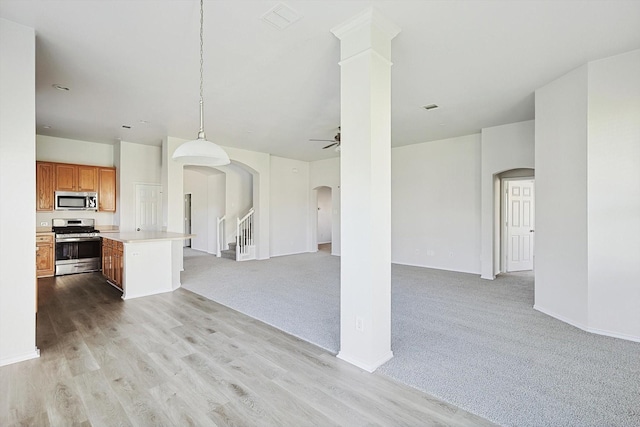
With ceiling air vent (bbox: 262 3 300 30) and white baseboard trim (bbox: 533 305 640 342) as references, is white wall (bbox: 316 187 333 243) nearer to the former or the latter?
white baseboard trim (bbox: 533 305 640 342)

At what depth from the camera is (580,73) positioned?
365 cm

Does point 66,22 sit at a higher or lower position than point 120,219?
higher

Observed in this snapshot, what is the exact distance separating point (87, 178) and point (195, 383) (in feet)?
21.2

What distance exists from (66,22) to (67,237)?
504 centimetres

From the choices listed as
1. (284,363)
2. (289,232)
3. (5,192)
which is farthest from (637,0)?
(289,232)

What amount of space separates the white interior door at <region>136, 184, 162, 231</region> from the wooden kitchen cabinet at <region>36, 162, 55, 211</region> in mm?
1560

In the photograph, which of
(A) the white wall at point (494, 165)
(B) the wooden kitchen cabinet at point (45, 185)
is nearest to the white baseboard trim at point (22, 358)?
(B) the wooden kitchen cabinet at point (45, 185)

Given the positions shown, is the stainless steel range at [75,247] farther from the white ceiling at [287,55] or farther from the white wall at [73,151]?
the white ceiling at [287,55]

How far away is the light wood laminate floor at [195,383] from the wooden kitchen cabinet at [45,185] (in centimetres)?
379

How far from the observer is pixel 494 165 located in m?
6.00

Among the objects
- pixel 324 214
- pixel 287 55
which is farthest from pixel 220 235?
pixel 287 55

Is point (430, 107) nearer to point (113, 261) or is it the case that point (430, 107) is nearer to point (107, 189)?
point (113, 261)

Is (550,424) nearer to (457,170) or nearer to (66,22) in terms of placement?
(66,22)

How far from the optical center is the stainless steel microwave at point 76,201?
21.3 ft
